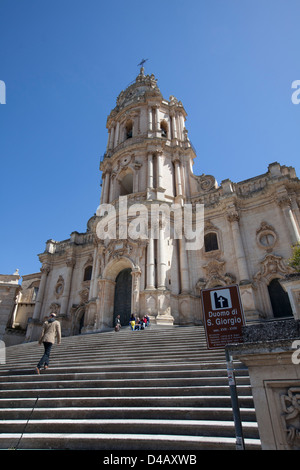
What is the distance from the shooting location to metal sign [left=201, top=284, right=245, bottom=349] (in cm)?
336

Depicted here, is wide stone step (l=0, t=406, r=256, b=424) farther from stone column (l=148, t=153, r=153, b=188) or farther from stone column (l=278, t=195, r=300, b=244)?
stone column (l=148, t=153, r=153, b=188)

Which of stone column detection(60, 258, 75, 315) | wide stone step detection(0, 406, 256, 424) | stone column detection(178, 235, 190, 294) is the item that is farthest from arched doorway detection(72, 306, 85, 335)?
wide stone step detection(0, 406, 256, 424)

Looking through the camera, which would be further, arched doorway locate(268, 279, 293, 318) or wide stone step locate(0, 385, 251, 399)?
arched doorway locate(268, 279, 293, 318)

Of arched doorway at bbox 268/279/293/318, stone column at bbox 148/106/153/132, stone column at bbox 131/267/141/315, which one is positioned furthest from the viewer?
stone column at bbox 148/106/153/132

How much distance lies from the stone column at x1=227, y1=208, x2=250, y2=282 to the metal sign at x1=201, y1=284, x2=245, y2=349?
1525 centimetres

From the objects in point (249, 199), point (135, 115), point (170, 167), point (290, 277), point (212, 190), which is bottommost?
point (290, 277)

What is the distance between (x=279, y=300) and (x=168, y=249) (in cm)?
809

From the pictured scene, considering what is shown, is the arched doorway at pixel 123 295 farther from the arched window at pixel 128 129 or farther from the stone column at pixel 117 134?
→ the arched window at pixel 128 129

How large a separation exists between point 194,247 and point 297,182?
337 inches

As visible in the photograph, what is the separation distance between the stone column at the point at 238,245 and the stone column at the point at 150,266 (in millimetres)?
5839

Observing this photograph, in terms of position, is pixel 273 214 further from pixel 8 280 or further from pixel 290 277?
pixel 8 280
